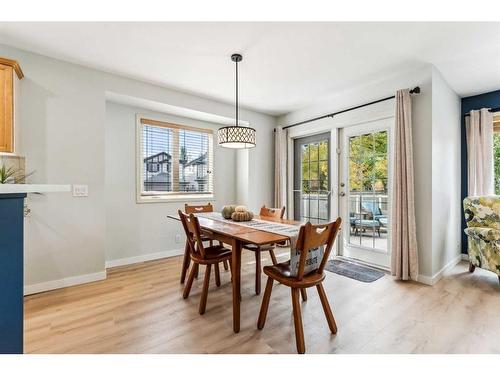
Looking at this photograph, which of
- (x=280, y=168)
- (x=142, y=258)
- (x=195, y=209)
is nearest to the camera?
(x=195, y=209)

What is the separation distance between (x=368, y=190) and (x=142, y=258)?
3286 mm

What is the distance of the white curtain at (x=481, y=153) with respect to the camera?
10.8 ft

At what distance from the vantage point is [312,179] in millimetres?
4117

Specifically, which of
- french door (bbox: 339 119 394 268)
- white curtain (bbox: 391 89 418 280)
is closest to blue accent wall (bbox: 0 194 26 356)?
white curtain (bbox: 391 89 418 280)

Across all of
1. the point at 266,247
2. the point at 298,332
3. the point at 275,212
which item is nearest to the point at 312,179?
the point at 275,212

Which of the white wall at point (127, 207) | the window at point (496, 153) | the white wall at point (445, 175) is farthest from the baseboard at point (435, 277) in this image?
the white wall at point (127, 207)

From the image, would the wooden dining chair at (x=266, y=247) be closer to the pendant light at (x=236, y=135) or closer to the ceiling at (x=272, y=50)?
the pendant light at (x=236, y=135)

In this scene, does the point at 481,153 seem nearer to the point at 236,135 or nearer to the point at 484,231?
the point at 484,231

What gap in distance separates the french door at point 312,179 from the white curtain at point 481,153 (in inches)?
74.5

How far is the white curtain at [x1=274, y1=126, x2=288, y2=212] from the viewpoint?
14.3ft
